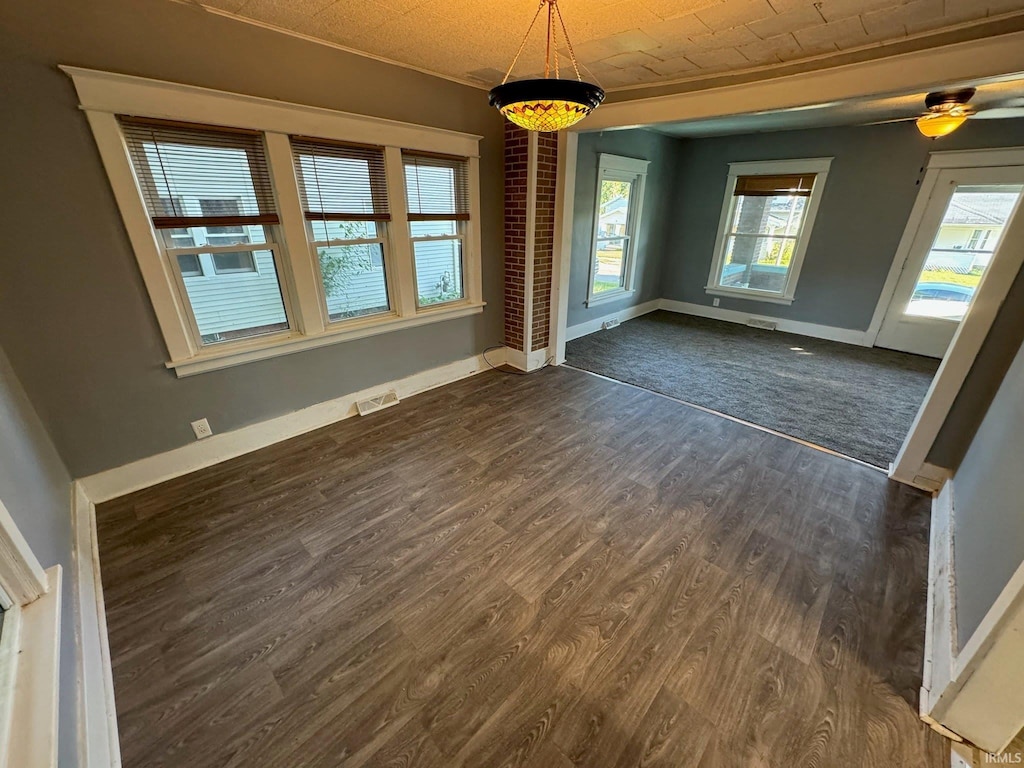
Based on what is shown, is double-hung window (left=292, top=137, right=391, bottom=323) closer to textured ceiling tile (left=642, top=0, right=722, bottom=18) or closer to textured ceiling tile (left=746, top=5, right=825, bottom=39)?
textured ceiling tile (left=642, top=0, right=722, bottom=18)

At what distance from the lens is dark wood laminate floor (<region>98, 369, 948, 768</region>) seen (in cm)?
129

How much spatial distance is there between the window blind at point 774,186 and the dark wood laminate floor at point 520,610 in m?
4.02

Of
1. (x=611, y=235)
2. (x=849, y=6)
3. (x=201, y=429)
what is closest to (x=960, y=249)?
(x=611, y=235)

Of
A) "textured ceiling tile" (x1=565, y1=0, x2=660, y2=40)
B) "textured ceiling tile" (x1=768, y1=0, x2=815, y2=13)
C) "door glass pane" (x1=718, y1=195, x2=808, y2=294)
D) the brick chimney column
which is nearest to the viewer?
"textured ceiling tile" (x1=768, y1=0, x2=815, y2=13)

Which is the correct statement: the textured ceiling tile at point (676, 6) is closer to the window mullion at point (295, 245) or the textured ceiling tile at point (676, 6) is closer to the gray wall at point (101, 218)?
the gray wall at point (101, 218)

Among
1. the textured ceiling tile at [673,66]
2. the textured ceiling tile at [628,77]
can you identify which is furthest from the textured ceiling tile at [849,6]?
the textured ceiling tile at [628,77]

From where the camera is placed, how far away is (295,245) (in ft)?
8.41

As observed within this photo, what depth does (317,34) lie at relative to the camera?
89.0 inches

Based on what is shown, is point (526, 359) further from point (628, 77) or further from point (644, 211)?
point (644, 211)

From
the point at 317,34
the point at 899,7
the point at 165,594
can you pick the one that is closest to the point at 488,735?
the point at 165,594

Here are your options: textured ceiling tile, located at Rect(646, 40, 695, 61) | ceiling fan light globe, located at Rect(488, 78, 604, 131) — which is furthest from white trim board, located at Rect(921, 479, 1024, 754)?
textured ceiling tile, located at Rect(646, 40, 695, 61)

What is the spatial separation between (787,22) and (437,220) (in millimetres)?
2405

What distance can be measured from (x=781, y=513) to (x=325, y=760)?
93.6 inches

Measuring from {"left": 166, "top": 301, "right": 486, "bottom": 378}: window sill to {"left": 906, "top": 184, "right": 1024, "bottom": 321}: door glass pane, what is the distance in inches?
199
